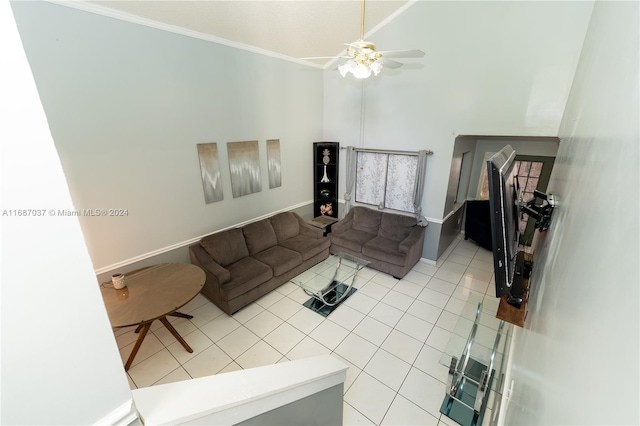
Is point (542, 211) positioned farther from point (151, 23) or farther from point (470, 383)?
point (151, 23)

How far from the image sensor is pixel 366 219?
496 centimetres

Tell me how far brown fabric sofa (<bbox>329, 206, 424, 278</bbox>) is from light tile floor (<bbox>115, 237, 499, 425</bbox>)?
13.0 inches

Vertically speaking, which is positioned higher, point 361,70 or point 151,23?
point 151,23

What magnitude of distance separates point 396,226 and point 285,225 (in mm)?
1983

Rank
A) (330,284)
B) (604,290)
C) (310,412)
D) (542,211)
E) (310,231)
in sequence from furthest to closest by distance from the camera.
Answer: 1. (310,231)
2. (330,284)
3. (542,211)
4. (310,412)
5. (604,290)

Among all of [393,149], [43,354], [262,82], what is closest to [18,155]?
[43,354]

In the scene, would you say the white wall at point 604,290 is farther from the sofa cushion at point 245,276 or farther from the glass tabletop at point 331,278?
the sofa cushion at point 245,276

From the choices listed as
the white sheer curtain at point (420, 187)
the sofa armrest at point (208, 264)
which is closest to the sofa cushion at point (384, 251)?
the white sheer curtain at point (420, 187)

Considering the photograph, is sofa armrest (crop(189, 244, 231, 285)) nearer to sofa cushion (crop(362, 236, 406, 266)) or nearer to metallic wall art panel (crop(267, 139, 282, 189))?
metallic wall art panel (crop(267, 139, 282, 189))

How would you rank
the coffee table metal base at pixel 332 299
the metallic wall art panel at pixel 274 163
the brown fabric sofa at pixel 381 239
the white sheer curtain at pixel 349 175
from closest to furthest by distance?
the coffee table metal base at pixel 332 299 → the brown fabric sofa at pixel 381 239 → the metallic wall art panel at pixel 274 163 → the white sheer curtain at pixel 349 175

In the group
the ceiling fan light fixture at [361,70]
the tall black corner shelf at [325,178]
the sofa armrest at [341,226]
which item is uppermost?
the ceiling fan light fixture at [361,70]

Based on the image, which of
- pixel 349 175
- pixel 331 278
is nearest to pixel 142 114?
pixel 331 278

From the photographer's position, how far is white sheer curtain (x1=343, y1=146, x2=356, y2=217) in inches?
200

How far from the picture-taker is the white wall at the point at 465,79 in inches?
119
